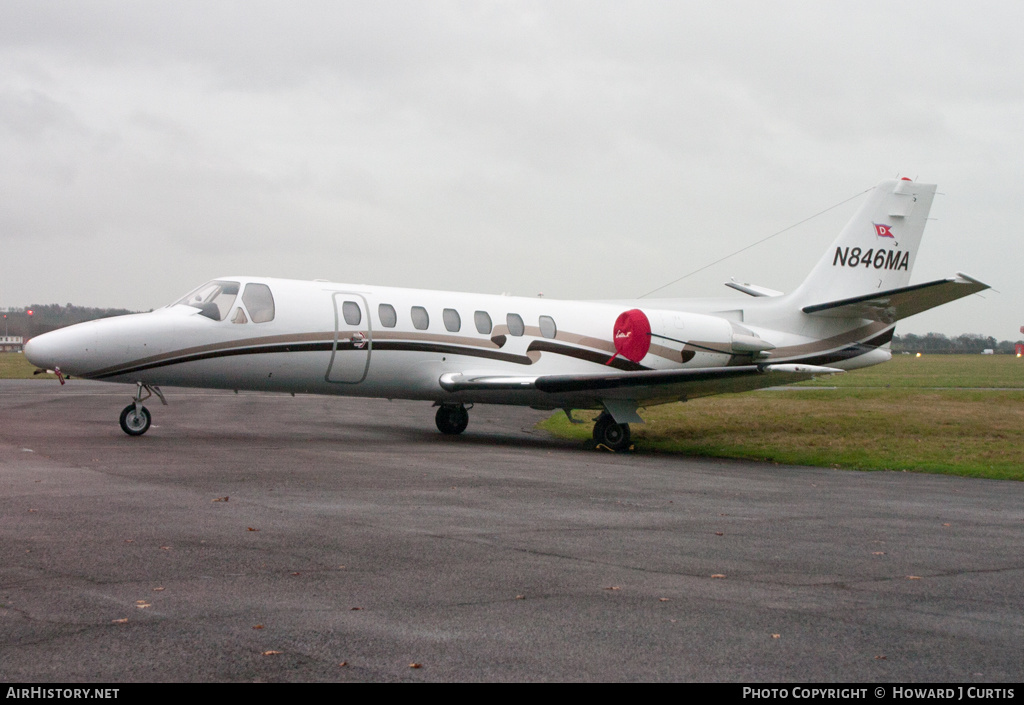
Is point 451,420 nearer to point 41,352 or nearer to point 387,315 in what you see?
point 387,315

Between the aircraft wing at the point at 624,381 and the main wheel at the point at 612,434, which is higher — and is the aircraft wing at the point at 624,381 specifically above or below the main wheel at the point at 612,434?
above

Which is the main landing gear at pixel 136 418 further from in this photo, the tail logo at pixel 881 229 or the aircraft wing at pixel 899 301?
the tail logo at pixel 881 229

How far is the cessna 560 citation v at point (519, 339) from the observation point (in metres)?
17.0

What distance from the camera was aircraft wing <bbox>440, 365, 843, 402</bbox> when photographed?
18.7m

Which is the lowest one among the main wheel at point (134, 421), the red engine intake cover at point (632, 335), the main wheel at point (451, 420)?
the main wheel at point (134, 421)

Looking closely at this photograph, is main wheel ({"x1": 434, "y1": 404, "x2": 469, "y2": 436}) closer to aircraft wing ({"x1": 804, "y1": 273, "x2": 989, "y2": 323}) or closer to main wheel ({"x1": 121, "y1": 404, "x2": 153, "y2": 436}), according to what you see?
main wheel ({"x1": 121, "y1": 404, "x2": 153, "y2": 436})

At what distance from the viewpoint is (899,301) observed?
2083 cm

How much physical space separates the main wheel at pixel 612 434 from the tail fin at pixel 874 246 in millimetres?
6415

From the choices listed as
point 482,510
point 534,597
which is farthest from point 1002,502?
point 534,597

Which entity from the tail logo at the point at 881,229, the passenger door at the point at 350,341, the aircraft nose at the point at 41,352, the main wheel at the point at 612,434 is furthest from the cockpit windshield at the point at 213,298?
the tail logo at the point at 881,229

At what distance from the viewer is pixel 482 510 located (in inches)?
391

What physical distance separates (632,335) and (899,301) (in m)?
5.86

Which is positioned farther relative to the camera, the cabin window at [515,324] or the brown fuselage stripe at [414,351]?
the cabin window at [515,324]

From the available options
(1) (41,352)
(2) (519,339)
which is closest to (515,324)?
(2) (519,339)
